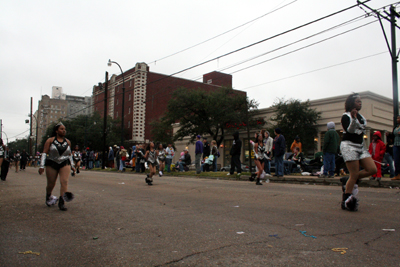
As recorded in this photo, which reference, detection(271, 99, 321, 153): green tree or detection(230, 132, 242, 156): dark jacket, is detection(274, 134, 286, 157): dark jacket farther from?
detection(271, 99, 321, 153): green tree

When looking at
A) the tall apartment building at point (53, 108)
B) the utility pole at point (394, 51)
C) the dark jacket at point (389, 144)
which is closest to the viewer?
the dark jacket at point (389, 144)

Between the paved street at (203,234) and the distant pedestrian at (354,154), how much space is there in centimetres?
31

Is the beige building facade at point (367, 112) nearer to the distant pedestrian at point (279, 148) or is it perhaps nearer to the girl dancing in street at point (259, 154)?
the distant pedestrian at point (279, 148)

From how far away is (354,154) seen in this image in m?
5.38

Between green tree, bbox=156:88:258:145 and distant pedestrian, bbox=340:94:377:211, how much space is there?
91.8 feet

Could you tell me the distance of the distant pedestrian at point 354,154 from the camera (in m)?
5.36

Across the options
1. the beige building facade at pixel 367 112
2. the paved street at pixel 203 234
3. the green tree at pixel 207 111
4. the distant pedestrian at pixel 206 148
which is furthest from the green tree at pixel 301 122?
the paved street at pixel 203 234

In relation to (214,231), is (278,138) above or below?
above

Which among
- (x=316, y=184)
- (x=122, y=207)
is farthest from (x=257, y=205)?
(x=316, y=184)

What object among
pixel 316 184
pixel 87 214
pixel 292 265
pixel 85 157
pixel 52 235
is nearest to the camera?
pixel 292 265

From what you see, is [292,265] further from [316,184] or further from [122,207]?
[316,184]

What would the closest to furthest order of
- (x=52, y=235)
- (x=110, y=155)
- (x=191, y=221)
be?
(x=52, y=235) → (x=191, y=221) → (x=110, y=155)

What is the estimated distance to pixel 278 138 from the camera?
1184 cm

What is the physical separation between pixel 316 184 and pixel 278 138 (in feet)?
6.88
